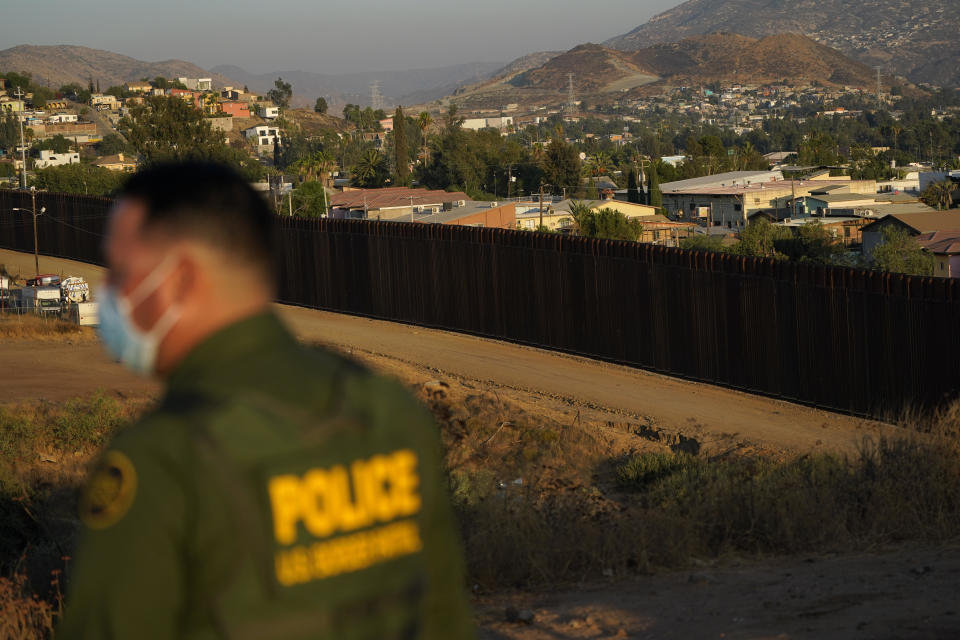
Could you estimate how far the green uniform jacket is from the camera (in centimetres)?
150

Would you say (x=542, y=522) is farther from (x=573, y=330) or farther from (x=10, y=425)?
(x=573, y=330)

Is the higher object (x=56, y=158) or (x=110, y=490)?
(x=56, y=158)

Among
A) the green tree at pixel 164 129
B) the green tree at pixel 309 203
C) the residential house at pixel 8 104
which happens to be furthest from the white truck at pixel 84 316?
the residential house at pixel 8 104

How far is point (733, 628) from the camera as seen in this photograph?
19.2 ft

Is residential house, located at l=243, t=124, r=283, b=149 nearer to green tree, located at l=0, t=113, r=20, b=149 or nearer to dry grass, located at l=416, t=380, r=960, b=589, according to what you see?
green tree, located at l=0, t=113, r=20, b=149

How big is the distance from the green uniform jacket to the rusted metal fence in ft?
47.4

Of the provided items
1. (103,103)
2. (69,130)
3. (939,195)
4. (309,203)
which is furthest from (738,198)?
(103,103)

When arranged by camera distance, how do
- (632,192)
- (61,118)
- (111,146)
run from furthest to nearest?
(61,118) → (111,146) → (632,192)

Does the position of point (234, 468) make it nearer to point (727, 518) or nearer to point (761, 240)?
point (727, 518)

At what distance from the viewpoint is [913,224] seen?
150ft

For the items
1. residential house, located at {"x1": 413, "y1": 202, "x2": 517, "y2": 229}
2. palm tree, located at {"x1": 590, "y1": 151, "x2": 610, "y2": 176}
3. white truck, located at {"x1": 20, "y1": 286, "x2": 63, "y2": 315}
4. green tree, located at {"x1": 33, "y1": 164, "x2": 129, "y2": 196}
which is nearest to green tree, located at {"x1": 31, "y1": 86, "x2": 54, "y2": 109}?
palm tree, located at {"x1": 590, "y1": 151, "x2": 610, "y2": 176}

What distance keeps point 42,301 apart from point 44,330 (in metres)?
3.42

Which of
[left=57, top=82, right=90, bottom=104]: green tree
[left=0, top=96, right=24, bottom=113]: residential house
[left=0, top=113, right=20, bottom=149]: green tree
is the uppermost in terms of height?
[left=57, top=82, right=90, bottom=104]: green tree

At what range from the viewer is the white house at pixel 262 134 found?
16312 centimetres
